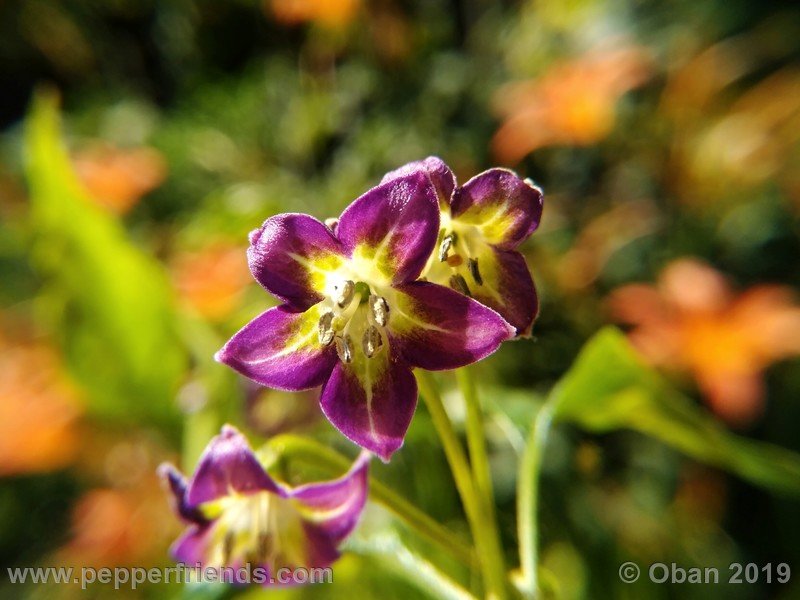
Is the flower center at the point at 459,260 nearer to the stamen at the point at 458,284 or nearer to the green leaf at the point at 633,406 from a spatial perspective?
the stamen at the point at 458,284

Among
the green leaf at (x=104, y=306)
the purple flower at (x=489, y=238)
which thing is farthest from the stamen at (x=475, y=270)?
the green leaf at (x=104, y=306)

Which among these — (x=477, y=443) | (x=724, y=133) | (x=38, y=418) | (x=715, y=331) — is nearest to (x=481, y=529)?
(x=477, y=443)

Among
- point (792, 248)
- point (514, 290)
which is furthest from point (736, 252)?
point (514, 290)

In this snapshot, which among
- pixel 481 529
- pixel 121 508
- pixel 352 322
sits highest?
pixel 352 322

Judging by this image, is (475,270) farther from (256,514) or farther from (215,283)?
(215,283)

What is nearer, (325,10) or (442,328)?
(442,328)

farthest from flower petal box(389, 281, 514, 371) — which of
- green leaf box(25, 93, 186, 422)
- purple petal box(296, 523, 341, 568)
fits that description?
green leaf box(25, 93, 186, 422)

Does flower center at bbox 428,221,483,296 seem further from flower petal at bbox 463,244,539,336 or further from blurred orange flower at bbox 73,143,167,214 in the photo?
blurred orange flower at bbox 73,143,167,214
